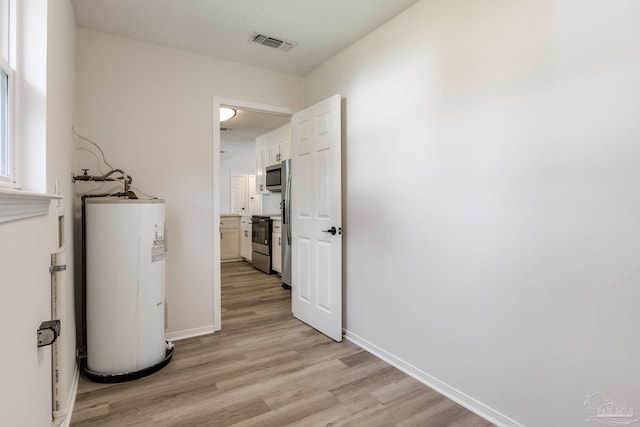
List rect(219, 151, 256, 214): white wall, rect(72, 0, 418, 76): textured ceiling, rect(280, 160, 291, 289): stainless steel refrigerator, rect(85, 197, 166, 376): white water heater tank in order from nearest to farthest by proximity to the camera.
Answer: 1. rect(85, 197, 166, 376): white water heater tank
2. rect(72, 0, 418, 76): textured ceiling
3. rect(280, 160, 291, 289): stainless steel refrigerator
4. rect(219, 151, 256, 214): white wall

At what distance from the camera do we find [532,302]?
5.26ft

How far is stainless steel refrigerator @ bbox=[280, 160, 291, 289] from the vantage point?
14.7ft

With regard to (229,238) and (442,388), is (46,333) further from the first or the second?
(229,238)

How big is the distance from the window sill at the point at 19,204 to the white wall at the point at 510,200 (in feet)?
6.57

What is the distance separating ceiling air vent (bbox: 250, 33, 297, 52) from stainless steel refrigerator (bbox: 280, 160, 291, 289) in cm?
189

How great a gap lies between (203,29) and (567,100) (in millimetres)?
2529

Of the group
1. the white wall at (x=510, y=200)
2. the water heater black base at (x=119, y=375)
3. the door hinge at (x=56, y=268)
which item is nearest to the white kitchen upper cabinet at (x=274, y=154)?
the white wall at (x=510, y=200)

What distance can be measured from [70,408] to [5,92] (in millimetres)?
1697

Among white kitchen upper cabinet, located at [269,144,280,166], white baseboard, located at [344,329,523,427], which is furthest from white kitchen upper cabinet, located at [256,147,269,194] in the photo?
white baseboard, located at [344,329,523,427]

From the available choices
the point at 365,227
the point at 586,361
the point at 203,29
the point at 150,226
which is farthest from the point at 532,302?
the point at 203,29

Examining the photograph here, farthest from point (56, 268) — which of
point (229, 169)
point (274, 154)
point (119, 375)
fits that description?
point (229, 169)

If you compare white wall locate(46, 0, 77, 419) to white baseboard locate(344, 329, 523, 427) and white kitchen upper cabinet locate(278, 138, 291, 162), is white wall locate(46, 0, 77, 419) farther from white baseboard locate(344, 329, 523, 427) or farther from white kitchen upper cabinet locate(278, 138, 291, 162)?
white kitchen upper cabinet locate(278, 138, 291, 162)

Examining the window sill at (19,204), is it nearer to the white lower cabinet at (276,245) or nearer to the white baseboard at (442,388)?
the white baseboard at (442,388)

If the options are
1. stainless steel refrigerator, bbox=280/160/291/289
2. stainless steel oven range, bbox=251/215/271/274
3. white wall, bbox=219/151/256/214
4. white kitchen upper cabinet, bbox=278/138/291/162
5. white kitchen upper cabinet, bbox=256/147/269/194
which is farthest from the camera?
white wall, bbox=219/151/256/214
